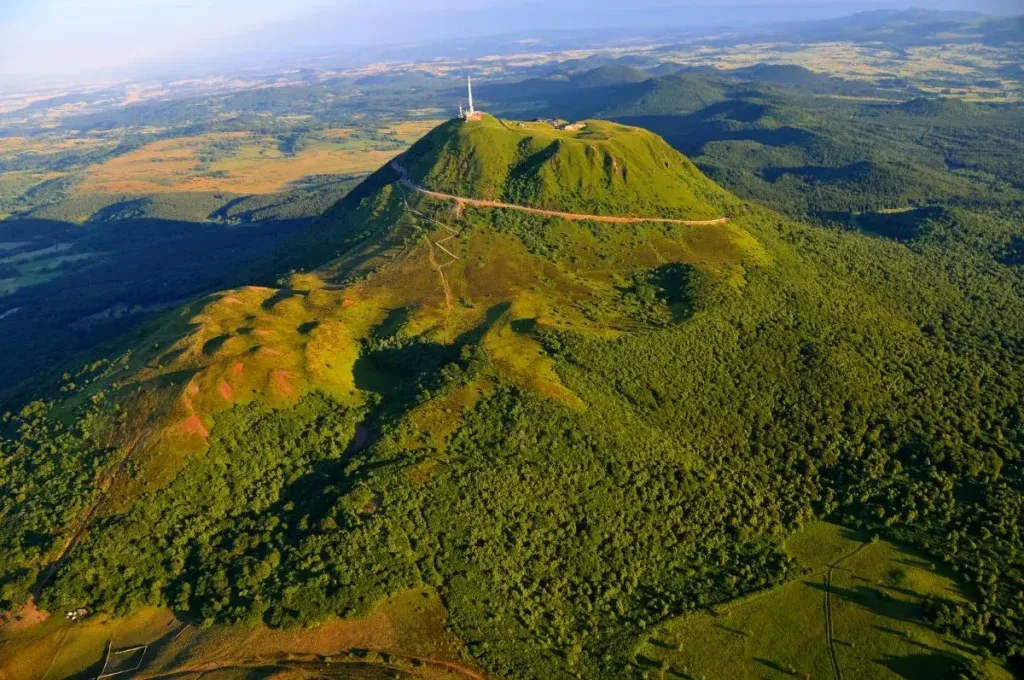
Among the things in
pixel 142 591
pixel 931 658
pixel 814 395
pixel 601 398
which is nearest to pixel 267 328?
pixel 142 591

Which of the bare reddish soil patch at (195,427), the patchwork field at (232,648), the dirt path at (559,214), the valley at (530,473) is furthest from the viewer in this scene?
the dirt path at (559,214)

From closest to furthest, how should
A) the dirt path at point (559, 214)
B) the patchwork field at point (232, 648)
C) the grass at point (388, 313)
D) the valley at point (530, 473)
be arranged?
the patchwork field at point (232, 648)
the valley at point (530, 473)
the grass at point (388, 313)
the dirt path at point (559, 214)

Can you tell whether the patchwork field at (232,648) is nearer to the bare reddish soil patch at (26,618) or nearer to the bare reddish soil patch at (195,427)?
the bare reddish soil patch at (26,618)

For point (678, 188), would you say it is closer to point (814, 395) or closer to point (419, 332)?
point (814, 395)

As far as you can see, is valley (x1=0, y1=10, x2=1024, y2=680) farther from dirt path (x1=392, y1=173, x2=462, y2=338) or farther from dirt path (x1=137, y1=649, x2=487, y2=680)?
dirt path (x1=392, y1=173, x2=462, y2=338)

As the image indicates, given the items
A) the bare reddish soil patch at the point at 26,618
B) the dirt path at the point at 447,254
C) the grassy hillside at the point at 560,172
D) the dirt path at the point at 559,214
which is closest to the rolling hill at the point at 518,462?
the bare reddish soil patch at the point at 26,618

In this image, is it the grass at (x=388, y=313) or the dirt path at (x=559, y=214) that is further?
the dirt path at (x=559, y=214)

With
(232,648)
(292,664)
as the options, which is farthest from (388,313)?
(292,664)
